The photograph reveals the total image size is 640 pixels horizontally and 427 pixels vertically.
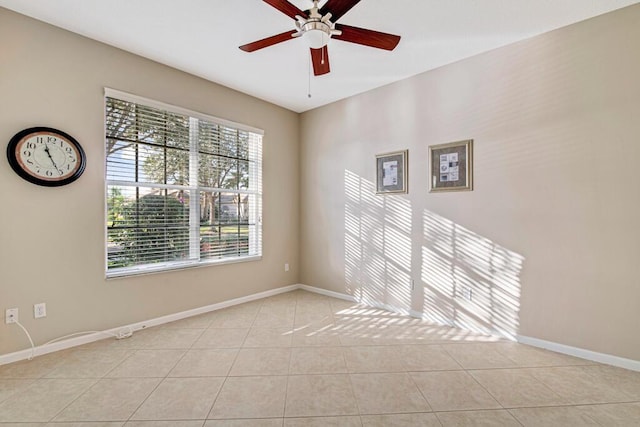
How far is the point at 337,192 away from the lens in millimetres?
4289

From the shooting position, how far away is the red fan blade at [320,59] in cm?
225

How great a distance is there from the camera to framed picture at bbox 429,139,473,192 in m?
3.06

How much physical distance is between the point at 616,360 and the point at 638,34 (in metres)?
2.50

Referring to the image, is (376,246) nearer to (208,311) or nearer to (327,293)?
(327,293)

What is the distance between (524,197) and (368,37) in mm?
1991

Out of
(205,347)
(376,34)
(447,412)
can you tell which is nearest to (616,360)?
(447,412)

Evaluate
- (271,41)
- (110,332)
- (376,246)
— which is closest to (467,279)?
(376,246)

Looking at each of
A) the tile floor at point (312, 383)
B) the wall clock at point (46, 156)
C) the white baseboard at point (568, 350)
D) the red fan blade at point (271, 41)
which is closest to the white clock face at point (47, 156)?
the wall clock at point (46, 156)

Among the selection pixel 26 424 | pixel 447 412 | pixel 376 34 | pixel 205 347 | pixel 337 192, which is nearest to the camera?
pixel 26 424

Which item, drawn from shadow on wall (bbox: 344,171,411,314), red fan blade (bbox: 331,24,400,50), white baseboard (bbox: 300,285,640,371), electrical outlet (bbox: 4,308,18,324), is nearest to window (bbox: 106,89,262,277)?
electrical outlet (bbox: 4,308,18,324)

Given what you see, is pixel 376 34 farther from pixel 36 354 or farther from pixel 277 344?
pixel 36 354

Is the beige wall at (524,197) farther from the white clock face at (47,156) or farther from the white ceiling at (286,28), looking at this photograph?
the white clock face at (47,156)

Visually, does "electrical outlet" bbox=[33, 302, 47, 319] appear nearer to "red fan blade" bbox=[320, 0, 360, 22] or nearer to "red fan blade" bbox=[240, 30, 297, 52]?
"red fan blade" bbox=[240, 30, 297, 52]

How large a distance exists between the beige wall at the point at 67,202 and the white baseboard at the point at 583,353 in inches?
136
